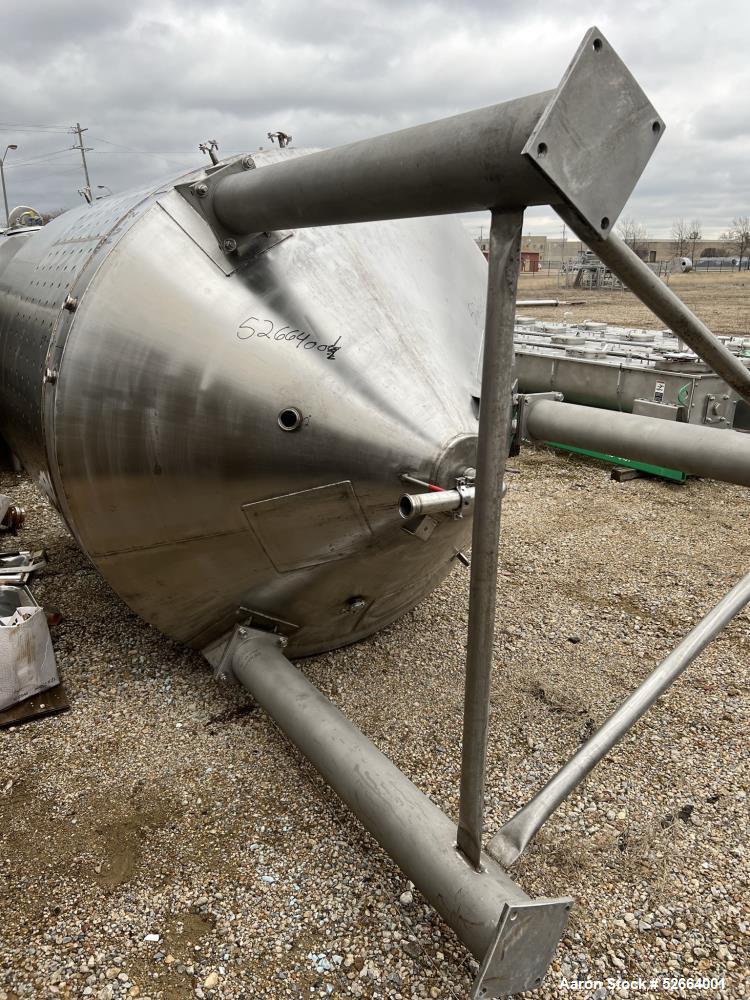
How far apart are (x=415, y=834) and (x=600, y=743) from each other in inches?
25.7

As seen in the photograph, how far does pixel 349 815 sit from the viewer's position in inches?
115

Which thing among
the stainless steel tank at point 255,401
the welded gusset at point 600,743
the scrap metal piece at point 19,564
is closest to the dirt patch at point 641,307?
the scrap metal piece at point 19,564

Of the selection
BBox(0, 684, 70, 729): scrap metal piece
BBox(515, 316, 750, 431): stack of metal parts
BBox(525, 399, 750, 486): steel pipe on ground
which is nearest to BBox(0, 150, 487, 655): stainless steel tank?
BBox(525, 399, 750, 486): steel pipe on ground

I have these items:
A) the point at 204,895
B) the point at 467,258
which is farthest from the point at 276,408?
the point at 204,895

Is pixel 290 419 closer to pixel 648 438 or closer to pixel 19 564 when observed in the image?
pixel 648 438

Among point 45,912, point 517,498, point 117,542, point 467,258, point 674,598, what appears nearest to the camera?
point 45,912

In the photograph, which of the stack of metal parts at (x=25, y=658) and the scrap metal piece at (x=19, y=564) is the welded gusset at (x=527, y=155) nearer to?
the stack of metal parts at (x=25, y=658)

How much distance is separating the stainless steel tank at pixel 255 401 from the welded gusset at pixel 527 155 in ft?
2.28

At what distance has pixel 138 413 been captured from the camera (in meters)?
2.67

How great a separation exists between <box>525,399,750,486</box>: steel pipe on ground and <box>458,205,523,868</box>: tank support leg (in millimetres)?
1125

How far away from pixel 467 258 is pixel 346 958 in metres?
2.71

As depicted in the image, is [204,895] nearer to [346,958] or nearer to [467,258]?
[346,958]

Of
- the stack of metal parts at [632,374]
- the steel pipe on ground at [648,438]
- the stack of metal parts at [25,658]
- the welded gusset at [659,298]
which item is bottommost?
the stack of metal parts at [25,658]

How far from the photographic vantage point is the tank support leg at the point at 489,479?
1644 millimetres
